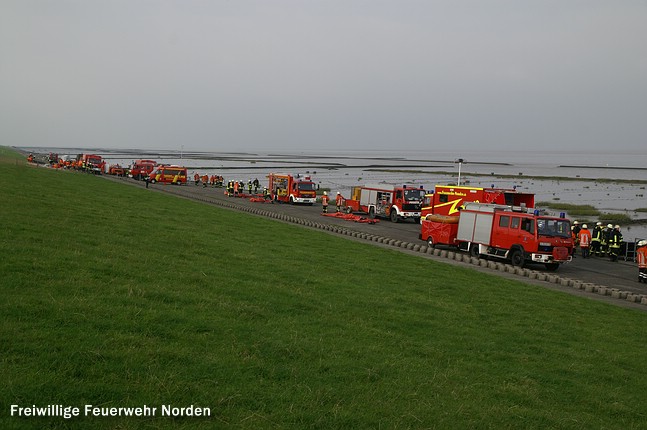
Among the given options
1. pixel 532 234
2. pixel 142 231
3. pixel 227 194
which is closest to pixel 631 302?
pixel 532 234

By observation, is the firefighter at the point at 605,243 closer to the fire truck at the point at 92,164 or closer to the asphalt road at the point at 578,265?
the asphalt road at the point at 578,265

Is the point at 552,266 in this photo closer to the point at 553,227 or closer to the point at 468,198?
the point at 553,227

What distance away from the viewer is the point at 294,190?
54.7 metres

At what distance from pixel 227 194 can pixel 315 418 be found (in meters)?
53.5

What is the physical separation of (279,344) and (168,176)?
2710 inches

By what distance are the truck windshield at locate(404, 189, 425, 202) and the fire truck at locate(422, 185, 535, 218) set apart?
4.71 meters

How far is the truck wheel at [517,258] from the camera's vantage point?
26825mm

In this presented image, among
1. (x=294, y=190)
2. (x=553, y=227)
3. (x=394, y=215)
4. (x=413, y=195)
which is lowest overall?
(x=394, y=215)

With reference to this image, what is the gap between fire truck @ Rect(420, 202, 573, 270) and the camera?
2647 cm

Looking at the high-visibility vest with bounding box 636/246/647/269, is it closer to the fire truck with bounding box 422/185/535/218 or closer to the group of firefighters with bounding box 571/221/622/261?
the group of firefighters with bounding box 571/221/622/261

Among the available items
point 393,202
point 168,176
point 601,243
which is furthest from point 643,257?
point 168,176

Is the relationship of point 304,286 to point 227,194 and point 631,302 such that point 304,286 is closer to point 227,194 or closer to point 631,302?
point 631,302

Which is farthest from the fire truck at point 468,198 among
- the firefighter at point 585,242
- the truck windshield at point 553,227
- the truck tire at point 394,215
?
the truck windshield at point 553,227

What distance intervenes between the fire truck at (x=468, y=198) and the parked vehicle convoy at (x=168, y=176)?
1667 inches
